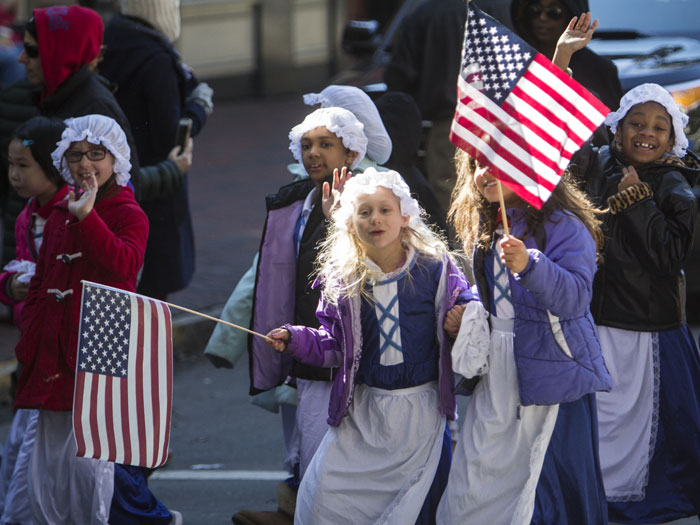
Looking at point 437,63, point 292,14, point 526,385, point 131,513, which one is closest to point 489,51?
point 526,385

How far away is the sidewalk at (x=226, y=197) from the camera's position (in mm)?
8664

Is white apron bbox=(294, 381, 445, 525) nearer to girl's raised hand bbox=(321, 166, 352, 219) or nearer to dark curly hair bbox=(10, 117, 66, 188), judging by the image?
girl's raised hand bbox=(321, 166, 352, 219)

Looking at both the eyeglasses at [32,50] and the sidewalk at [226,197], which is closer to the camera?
the eyeglasses at [32,50]

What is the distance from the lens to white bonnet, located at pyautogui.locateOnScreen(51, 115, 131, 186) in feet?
16.8

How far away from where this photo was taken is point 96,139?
16.8ft

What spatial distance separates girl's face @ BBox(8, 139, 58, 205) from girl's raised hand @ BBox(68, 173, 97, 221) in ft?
1.57

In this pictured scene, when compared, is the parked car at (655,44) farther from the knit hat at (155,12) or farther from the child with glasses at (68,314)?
the child with glasses at (68,314)

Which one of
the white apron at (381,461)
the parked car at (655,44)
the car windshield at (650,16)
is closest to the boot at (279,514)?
the white apron at (381,461)

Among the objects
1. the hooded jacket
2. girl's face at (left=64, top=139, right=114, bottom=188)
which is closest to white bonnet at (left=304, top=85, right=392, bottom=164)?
girl's face at (left=64, top=139, right=114, bottom=188)

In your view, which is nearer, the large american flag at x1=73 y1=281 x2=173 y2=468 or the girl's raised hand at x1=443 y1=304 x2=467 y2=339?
the girl's raised hand at x1=443 y1=304 x2=467 y2=339

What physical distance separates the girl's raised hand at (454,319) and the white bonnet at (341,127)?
1.00 m

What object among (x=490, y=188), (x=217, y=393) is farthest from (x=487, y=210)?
(x=217, y=393)

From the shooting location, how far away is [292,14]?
66.4 feet

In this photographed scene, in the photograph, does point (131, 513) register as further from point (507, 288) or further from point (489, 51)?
point (489, 51)
